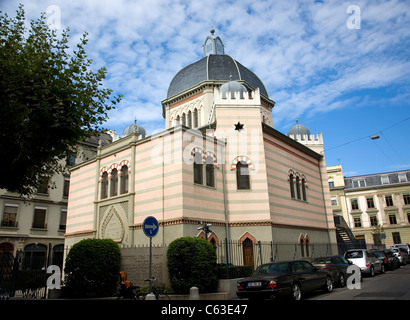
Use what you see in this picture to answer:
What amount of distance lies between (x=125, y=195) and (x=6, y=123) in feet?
35.8

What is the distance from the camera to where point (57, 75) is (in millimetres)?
10969

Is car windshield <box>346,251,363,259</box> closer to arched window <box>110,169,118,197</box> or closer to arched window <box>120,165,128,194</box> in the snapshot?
arched window <box>120,165,128,194</box>

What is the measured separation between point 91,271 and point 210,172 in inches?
340

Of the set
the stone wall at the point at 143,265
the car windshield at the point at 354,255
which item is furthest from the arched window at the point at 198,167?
the car windshield at the point at 354,255

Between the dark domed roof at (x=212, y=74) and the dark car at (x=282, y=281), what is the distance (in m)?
18.0

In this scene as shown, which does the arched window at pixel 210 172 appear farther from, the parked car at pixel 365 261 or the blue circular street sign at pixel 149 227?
the blue circular street sign at pixel 149 227

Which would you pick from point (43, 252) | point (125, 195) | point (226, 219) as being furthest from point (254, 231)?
point (43, 252)

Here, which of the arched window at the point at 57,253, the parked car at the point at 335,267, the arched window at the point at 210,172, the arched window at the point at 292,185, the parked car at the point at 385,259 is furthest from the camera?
the arched window at the point at 57,253

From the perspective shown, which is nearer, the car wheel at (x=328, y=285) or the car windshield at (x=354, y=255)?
the car wheel at (x=328, y=285)

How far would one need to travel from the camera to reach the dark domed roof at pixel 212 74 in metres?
27.2

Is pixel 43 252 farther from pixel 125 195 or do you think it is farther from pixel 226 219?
pixel 226 219

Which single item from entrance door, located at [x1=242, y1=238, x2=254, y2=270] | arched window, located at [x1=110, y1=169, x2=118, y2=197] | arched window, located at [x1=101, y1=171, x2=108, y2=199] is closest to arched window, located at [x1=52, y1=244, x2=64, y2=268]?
arched window, located at [x1=101, y1=171, x2=108, y2=199]

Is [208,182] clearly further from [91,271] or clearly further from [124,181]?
[91,271]

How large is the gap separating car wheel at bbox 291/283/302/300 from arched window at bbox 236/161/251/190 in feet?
31.5
